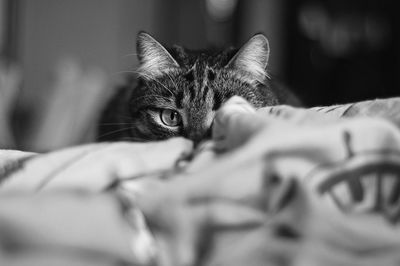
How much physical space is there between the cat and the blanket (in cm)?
40

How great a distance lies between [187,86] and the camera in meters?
0.96

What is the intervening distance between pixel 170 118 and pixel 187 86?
0.09 metres

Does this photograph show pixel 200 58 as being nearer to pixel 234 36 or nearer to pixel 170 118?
pixel 170 118

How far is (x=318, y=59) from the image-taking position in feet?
12.0

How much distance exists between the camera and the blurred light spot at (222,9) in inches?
156

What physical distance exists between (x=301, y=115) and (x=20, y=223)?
1.17 feet

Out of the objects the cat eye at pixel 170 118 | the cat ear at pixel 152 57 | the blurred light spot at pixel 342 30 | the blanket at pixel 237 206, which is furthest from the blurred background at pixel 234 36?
the blanket at pixel 237 206

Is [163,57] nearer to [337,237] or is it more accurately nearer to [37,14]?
[337,237]

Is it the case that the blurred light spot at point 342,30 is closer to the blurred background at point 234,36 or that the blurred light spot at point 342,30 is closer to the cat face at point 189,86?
the blurred background at point 234,36

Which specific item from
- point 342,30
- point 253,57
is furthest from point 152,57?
point 342,30

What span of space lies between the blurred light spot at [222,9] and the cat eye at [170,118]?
3.16 m

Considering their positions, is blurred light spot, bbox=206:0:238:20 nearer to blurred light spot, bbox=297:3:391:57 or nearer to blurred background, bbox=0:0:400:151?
blurred background, bbox=0:0:400:151

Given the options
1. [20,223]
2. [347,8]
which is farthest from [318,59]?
[20,223]

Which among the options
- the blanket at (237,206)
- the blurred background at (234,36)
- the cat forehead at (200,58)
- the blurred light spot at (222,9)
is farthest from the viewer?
the blurred light spot at (222,9)
